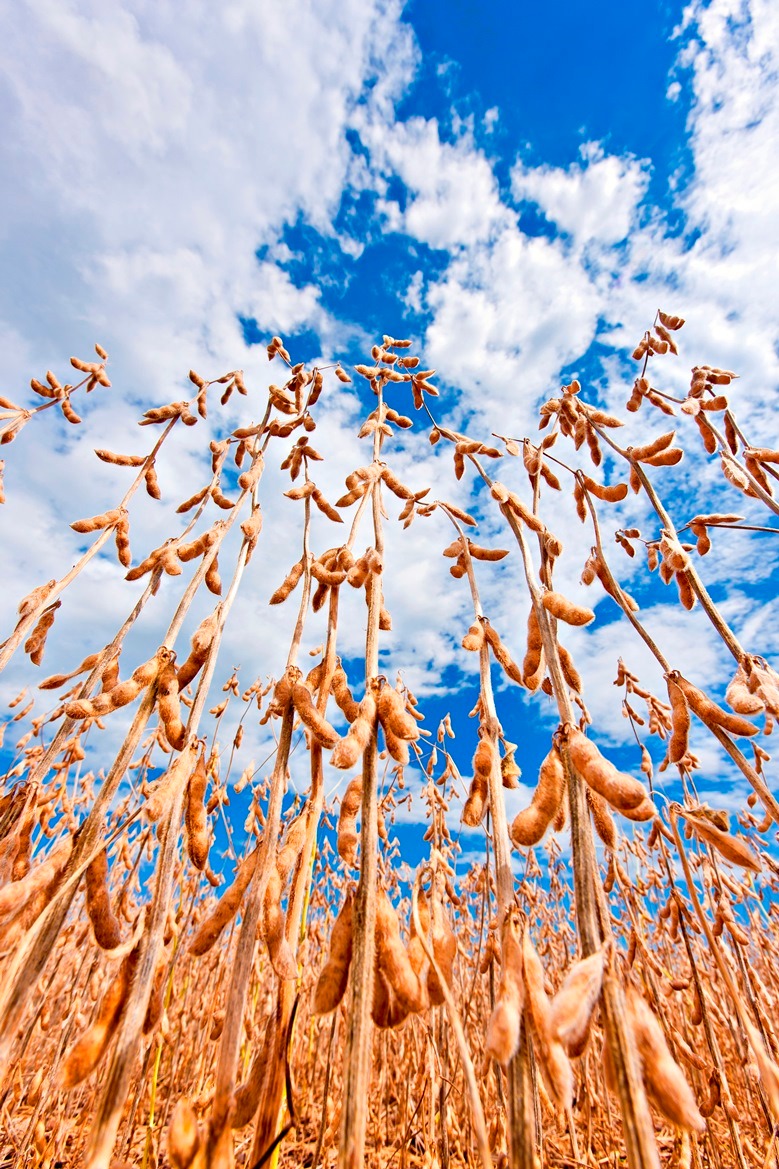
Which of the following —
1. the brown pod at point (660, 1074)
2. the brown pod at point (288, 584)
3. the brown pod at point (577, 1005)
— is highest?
the brown pod at point (288, 584)

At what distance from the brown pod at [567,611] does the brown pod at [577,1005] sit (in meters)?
0.49

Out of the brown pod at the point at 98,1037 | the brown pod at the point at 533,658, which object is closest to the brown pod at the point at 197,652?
the brown pod at the point at 98,1037

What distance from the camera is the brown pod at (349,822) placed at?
819mm

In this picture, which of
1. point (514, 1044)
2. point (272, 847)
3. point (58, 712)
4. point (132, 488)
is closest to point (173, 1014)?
point (58, 712)

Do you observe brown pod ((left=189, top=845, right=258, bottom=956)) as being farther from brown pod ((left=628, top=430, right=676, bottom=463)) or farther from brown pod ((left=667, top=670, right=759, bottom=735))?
brown pod ((left=628, top=430, right=676, bottom=463))

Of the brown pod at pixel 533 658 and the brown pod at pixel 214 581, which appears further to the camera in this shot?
the brown pod at pixel 214 581

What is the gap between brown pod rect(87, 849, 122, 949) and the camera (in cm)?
82

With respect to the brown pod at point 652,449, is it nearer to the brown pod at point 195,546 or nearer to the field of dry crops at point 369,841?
the field of dry crops at point 369,841

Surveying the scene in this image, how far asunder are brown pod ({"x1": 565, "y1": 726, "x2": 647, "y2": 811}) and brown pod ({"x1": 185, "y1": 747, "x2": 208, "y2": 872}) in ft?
1.98

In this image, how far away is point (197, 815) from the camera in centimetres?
96

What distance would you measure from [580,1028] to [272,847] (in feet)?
1.43

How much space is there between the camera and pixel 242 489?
139 centimetres

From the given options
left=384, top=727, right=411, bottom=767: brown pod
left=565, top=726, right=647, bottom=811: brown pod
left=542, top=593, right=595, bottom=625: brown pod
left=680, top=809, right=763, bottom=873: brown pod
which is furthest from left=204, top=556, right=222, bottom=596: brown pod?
left=680, top=809, right=763, bottom=873: brown pod

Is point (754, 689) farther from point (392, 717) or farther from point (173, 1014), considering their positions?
point (173, 1014)
